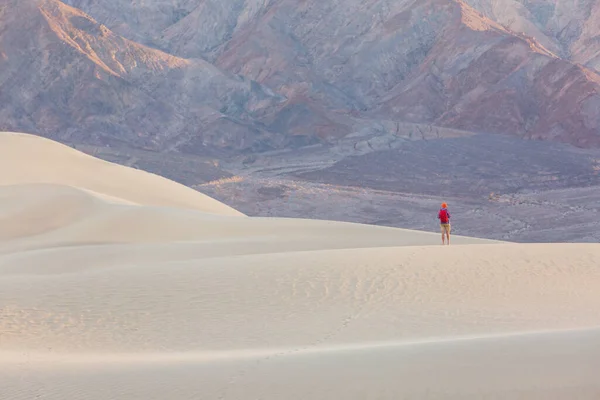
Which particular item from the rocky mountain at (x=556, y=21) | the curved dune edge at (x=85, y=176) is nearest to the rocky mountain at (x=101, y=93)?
the curved dune edge at (x=85, y=176)

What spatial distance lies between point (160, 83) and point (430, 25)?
2694cm

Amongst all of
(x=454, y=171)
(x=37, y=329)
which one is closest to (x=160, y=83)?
(x=454, y=171)

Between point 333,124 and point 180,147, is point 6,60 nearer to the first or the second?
point 180,147

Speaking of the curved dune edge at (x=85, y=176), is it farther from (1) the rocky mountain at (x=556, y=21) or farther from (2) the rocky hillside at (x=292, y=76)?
(1) the rocky mountain at (x=556, y=21)

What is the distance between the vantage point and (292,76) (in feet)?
255

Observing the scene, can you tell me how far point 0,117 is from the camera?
62.5 meters

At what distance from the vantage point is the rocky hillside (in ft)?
211

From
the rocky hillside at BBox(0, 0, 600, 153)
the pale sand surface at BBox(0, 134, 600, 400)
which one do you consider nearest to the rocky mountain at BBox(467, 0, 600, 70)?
the rocky hillside at BBox(0, 0, 600, 153)

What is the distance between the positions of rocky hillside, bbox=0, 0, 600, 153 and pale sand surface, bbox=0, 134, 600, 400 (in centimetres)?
4792

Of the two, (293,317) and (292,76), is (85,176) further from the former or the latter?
(292,76)

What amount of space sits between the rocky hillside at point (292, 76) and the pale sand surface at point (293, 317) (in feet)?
157

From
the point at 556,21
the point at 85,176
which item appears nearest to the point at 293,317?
the point at 85,176

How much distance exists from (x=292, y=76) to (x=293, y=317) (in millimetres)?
69774

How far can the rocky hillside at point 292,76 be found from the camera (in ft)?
211
